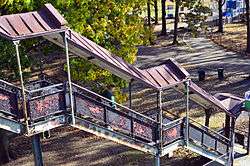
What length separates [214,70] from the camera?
96.4 feet

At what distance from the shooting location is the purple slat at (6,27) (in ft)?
32.2

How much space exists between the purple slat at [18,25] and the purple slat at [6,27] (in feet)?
0.28

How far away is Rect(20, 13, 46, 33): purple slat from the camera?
10.1 m

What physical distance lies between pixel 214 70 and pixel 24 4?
58.8ft

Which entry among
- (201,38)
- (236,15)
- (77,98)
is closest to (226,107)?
(77,98)

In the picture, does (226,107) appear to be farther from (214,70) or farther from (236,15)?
(236,15)

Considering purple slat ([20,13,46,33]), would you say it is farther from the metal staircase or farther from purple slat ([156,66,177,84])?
purple slat ([156,66,177,84])

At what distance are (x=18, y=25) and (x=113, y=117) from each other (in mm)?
3622

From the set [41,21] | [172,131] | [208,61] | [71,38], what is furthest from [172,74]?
[208,61]

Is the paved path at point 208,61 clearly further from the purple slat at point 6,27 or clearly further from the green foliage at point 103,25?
the purple slat at point 6,27

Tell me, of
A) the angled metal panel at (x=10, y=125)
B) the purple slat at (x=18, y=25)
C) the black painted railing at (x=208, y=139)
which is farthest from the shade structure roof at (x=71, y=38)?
the angled metal panel at (x=10, y=125)

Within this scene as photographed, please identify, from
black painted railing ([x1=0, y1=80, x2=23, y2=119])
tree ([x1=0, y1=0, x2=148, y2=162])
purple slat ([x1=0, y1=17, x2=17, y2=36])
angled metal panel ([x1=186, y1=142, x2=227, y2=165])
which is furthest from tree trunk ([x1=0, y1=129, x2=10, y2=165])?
purple slat ([x1=0, y1=17, x2=17, y2=36])

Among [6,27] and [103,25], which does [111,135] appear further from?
[103,25]

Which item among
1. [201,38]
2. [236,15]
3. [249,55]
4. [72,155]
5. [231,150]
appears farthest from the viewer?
[236,15]
